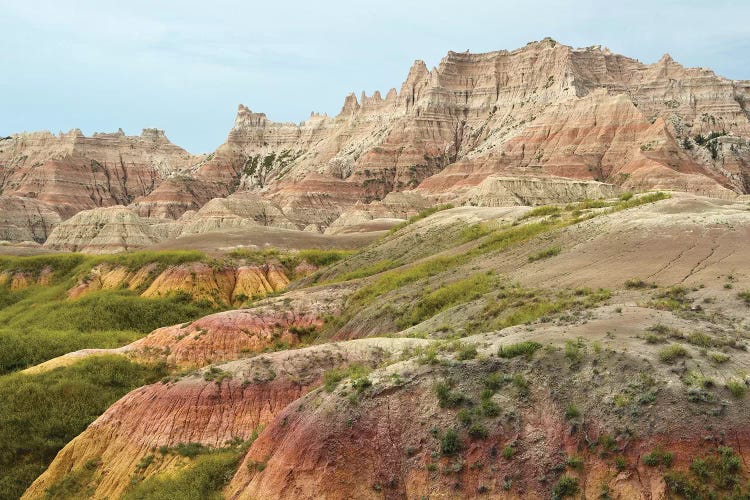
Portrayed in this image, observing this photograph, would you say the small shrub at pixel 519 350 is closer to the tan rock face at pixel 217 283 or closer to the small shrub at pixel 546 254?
the small shrub at pixel 546 254

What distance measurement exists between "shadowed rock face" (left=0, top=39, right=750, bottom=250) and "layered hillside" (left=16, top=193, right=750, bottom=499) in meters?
74.0

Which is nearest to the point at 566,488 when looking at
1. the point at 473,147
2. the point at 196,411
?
the point at 196,411

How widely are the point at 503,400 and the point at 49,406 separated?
2058 cm

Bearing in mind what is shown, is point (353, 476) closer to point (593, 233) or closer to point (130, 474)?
point (130, 474)

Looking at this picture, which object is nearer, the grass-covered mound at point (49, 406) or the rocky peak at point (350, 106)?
the grass-covered mound at point (49, 406)

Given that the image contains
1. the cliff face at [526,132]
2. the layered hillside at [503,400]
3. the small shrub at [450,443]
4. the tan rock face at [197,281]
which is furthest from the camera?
the cliff face at [526,132]

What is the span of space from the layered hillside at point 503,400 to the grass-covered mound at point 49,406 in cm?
231

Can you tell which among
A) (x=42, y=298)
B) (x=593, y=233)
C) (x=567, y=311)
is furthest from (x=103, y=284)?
(x=567, y=311)

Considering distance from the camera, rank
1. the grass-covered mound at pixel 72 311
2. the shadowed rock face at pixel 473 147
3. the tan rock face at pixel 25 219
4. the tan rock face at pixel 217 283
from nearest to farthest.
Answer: the grass-covered mound at pixel 72 311 → the tan rock face at pixel 217 283 → the shadowed rock face at pixel 473 147 → the tan rock face at pixel 25 219

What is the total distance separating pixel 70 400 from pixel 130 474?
9417 mm

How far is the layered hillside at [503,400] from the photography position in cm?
1332

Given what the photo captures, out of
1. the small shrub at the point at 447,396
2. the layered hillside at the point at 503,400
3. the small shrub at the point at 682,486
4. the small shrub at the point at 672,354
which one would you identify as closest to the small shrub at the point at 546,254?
the layered hillside at the point at 503,400

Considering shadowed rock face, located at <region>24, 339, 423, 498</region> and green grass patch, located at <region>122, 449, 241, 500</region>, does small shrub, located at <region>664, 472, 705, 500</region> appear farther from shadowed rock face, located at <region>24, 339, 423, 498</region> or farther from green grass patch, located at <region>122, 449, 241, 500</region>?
shadowed rock face, located at <region>24, 339, 423, 498</region>

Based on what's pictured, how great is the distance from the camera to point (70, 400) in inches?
1136
